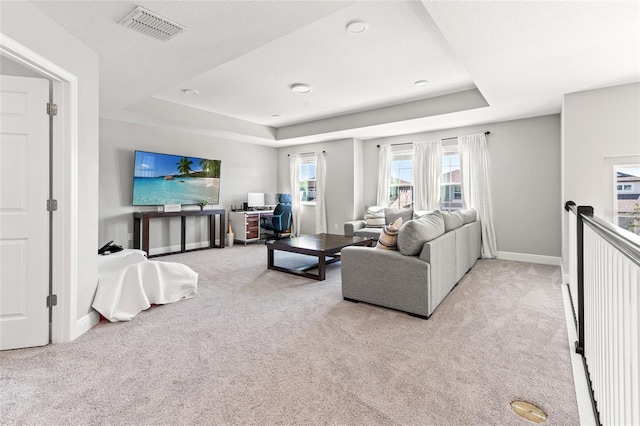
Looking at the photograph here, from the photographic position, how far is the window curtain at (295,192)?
7961 mm

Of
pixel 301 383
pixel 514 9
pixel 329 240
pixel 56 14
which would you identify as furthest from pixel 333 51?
pixel 301 383

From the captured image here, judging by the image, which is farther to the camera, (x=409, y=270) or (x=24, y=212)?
(x=409, y=270)

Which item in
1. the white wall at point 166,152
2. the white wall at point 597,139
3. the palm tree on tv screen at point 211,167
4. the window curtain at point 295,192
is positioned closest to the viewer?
the white wall at point 597,139

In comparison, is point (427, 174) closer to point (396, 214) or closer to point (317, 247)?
point (396, 214)

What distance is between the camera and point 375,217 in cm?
623

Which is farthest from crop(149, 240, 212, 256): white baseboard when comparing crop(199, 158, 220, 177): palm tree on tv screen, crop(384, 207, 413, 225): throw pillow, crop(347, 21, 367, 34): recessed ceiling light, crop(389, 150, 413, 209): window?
crop(347, 21, 367, 34): recessed ceiling light

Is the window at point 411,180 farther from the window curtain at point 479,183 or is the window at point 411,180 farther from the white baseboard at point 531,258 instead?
the white baseboard at point 531,258

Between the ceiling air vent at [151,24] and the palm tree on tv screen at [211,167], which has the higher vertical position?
the ceiling air vent at [151,24]

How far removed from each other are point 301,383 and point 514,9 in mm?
2834

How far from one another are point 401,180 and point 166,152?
4.80 m

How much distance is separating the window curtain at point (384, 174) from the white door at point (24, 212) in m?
5.52

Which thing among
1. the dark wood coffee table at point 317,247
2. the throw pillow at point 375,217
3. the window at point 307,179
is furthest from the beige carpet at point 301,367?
the window at point 307,179

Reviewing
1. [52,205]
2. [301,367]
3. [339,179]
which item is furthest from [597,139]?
Answer: [52,205]

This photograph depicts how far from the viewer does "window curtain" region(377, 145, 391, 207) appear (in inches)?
262
